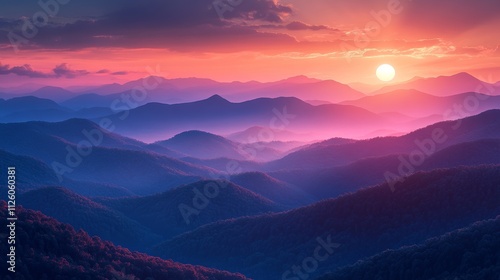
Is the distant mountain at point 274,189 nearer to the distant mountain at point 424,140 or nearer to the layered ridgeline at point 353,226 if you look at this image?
the distant mountain at point 424,140

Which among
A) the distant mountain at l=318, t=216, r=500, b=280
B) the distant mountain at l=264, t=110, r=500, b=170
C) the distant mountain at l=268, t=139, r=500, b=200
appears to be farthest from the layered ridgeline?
the distant mountain at l=264, t=110, r=500, b=170

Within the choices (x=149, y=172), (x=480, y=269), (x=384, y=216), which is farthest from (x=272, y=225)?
(x=149, y=172)

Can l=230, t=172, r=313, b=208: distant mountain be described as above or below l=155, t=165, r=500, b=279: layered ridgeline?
above

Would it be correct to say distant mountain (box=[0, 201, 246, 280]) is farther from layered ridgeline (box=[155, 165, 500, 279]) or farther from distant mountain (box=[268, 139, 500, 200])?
distant mountain (box=[268, 139, 500, 200])

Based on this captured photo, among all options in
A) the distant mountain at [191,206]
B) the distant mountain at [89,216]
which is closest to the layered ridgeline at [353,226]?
the distant mountain at [89,216]

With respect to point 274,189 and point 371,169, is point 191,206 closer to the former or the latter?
point 274,189

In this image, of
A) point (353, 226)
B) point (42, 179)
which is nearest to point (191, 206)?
point (353, 226)

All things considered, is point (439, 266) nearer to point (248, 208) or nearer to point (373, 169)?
point (248, 208)
